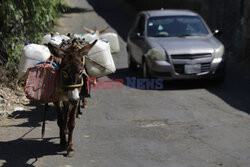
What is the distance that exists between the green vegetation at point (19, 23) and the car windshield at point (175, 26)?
307 cm

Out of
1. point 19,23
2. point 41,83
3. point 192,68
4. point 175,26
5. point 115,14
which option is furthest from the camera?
point 115,14

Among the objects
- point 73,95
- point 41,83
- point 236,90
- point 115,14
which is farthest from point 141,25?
point 115,14

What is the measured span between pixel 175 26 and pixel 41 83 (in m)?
7.87

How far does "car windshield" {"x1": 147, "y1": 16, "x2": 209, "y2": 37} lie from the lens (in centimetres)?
1484

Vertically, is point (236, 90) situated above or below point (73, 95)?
below

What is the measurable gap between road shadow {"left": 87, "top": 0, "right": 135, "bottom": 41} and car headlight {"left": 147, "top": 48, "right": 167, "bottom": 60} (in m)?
11.0

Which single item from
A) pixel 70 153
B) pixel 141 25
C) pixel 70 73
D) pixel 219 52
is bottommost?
pixel 70 153

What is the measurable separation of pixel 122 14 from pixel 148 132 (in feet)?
81.2

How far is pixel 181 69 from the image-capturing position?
13.5m

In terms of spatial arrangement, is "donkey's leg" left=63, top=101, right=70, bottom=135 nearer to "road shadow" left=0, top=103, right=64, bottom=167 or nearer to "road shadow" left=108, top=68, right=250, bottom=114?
"road shadow" left=0, top=103, right=64, bottom=167

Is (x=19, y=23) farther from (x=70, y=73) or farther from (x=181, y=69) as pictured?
(x=70, y=73)

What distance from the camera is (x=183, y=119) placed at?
10.4 meters

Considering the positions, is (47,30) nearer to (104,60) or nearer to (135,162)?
(104,60)

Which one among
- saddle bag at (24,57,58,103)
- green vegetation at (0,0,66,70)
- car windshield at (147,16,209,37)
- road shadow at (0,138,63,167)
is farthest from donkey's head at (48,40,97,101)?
car windshield at (147,16,209,37)
